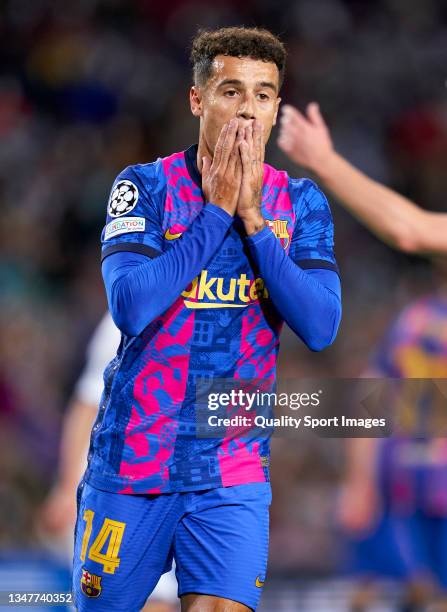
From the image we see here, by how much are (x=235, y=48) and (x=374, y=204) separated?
66.6 inches

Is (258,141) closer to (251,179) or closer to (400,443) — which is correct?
(251,179)

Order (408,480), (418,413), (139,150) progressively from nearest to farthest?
(418,413) → (408,480) → (139,150)

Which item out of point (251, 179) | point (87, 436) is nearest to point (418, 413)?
point (87, 436)

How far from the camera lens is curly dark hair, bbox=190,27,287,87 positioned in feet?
9.57

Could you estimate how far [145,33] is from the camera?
7211 millimetres

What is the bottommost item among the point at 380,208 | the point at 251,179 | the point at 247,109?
the point at 251,179

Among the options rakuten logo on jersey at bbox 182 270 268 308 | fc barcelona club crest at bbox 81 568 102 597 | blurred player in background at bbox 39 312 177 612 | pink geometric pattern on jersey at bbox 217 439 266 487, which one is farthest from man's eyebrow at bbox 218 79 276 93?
blurred player in background at bbox 39 312 177 612

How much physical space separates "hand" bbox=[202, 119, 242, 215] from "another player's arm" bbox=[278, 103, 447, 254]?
1.76 meters

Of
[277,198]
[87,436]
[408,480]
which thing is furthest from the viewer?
[408,480]

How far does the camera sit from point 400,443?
17.8 feet

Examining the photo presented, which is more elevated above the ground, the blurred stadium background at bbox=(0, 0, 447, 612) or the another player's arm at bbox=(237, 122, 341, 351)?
the blurred stadium background at bbox=(0, 0, 447, 612)

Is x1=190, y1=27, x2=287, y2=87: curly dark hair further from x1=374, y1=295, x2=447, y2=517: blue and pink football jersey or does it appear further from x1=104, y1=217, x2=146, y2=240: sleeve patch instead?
x1=374, y1=295, x2=447, y2=517: blue and pink football jersey

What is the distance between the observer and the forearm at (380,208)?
441 cm

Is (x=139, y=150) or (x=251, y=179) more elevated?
(x=139, y=150)
